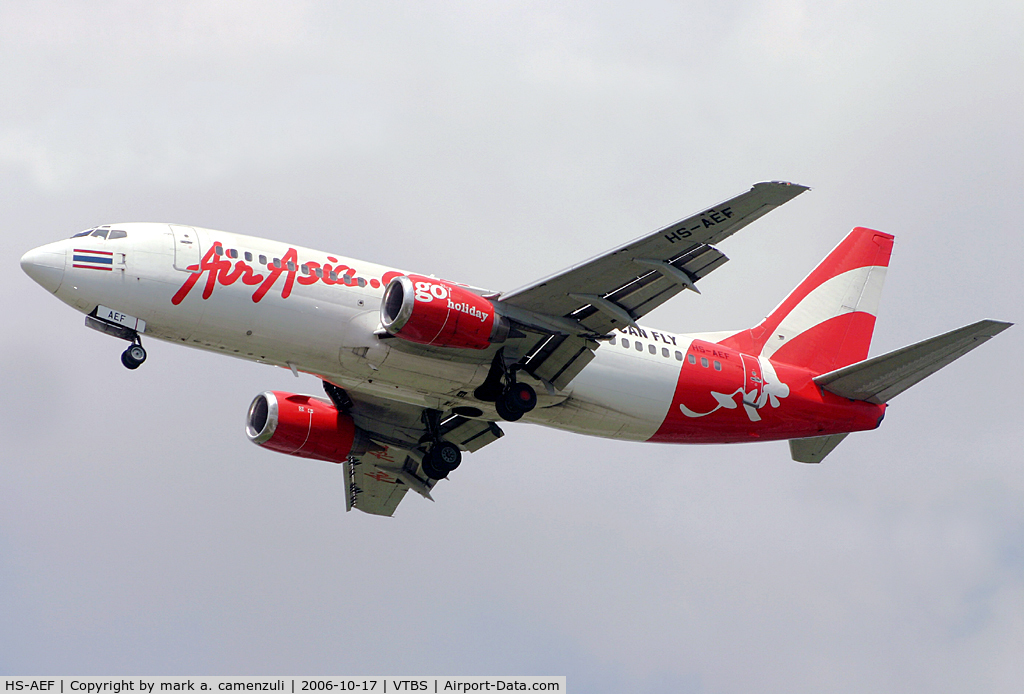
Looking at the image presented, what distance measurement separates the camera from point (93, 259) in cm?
2934

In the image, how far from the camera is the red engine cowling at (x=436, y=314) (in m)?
29.6

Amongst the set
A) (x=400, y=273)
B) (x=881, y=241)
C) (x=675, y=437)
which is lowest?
(x=675, y=437)

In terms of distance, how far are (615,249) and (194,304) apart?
34.3 feet

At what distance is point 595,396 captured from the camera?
34.0m

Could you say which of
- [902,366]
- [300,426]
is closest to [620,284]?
[902,366]

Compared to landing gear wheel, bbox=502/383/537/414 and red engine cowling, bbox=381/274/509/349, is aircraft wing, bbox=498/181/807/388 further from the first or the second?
red engine cowling, bbox=381/274/509/349

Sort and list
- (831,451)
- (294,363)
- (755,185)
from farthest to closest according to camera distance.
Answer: (831,451) < (294,363) < (755,185)

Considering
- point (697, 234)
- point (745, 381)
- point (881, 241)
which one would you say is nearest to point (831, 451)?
point (745, 381)

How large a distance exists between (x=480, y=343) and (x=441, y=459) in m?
7.25

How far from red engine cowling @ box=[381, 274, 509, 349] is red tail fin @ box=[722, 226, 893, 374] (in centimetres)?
989

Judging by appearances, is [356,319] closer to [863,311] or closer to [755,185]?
[755,185]

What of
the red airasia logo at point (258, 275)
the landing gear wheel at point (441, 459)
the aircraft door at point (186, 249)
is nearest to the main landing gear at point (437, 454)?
the landing gear wheel at point (441, 459)

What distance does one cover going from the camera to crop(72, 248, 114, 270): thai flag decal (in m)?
29.2

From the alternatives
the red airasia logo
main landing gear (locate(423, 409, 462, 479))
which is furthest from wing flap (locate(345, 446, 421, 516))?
the red airasia logo
